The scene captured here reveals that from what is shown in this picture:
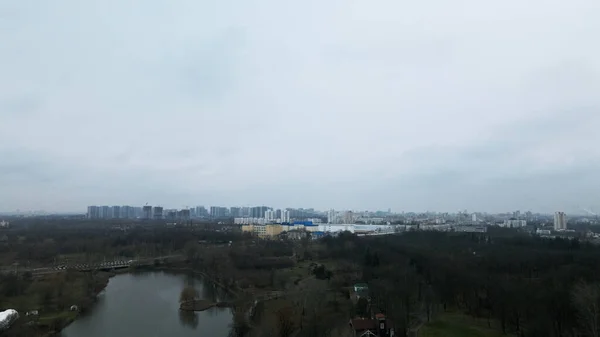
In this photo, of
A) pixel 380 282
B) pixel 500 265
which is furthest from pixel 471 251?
pixel 380 282

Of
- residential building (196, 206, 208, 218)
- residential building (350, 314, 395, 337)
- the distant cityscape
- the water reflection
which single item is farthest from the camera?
residential building (196, 206, 208, 218)

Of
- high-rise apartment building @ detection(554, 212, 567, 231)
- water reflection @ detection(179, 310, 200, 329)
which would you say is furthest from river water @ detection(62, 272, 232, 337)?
high-rise apartment building @ detection(554, 212, 567, 231)

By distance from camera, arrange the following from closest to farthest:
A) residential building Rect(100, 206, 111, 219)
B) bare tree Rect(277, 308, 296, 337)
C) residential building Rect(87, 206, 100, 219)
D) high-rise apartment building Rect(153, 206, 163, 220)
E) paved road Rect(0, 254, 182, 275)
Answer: bare tree Rect(277, 308, 296, 337)
paved road Rect(0, 254, 182, 275)
high-rise apartment building Rect(153, 206, 163, 220)
residential building Rect(87, 206, 100, 219)
residential building Rect(100, 206, 111, 219)

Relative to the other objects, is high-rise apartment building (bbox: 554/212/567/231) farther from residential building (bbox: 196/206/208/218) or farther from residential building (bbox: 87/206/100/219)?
residential building (bbox: 87/206/100/219)

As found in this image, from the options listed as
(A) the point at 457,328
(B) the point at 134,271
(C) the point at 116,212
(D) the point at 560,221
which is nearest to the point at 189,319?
(A) the point at 457,328

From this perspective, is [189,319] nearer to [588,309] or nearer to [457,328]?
[457,328]

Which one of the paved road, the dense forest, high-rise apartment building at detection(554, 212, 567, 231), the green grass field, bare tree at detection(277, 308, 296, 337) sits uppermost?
high-rise apartment building at detection(554, 212, 567, 231)

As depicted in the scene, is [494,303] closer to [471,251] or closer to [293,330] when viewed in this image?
[293,330]

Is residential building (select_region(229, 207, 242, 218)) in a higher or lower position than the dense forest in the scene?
higher
